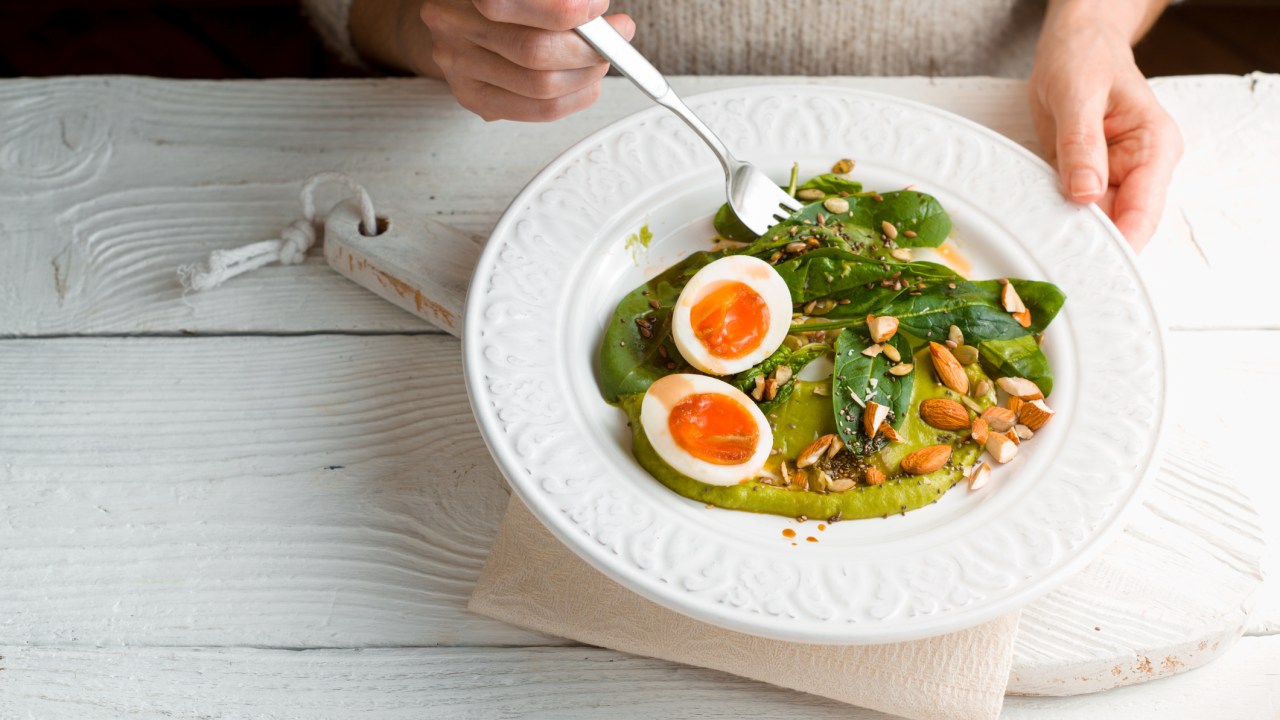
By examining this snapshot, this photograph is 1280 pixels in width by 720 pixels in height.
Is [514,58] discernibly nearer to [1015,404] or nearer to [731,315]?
[731,315]

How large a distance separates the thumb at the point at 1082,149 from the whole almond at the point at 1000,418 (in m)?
0.49

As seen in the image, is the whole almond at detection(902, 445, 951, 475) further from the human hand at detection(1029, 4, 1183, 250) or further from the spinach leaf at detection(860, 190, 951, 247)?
the human hand at detection(1029, 4, 1183, 250)

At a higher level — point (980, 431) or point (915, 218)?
point (915, 218)

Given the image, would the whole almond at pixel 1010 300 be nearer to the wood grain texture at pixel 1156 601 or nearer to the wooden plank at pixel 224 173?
the wood grain texture at pixel 1156 601

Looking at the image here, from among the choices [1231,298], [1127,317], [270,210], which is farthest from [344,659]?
[1231,298]

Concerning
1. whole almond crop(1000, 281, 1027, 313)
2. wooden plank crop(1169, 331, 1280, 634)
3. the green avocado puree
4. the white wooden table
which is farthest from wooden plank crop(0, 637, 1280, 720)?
whole almond crop(1000, 281, 1027, 313)

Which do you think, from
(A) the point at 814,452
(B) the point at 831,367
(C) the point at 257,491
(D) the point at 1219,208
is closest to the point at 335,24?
(C) the point at 257,491

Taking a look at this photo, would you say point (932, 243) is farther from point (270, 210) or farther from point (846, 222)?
point (270, 210)

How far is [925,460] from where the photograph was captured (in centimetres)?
146

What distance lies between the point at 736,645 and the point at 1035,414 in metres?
0.59

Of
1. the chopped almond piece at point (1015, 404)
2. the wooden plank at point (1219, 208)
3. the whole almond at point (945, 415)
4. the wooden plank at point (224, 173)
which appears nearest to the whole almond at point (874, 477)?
the whole almond at point (945, 415)

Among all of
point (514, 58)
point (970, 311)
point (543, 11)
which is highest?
point (543, 11)

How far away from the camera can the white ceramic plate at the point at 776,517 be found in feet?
4.17

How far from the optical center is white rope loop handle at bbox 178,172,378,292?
1.88m
